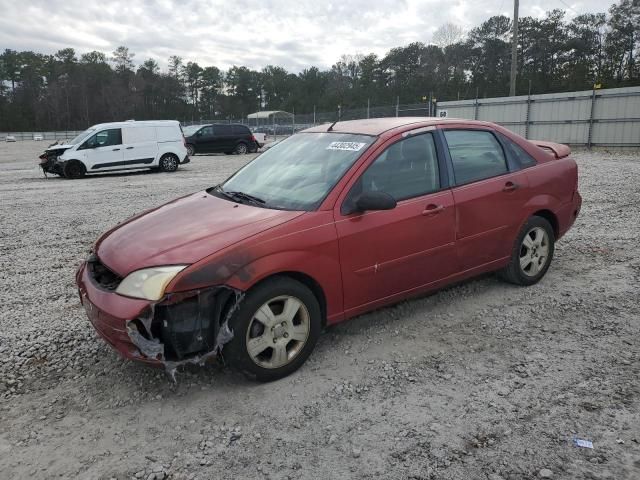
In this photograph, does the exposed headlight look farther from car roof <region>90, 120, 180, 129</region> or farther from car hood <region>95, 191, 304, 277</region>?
car roof <region>90, 120, 180, 129</region>

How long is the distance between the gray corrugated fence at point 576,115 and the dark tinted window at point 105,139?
17.6 meters

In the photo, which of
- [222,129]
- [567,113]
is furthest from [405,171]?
[222,129]

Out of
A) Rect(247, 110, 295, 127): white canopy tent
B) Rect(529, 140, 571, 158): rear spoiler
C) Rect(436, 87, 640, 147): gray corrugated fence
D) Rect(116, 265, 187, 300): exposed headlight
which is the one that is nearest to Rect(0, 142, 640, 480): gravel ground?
Rect(116, 265, 187, 300): exposed headlight

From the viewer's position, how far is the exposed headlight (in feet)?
A: 9.73

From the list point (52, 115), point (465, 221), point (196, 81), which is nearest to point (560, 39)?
point (465, 221)

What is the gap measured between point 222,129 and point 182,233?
23528mm

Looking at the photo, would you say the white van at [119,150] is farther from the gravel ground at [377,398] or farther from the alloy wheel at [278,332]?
the alloy wheel at [278,332]

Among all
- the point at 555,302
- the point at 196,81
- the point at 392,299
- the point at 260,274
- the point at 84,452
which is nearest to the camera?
the point at 84,452

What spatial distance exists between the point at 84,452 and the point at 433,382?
2086 mm

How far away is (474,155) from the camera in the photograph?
448 cm

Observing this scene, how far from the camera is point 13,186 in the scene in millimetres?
14461

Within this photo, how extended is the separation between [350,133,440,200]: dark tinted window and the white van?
14870mm

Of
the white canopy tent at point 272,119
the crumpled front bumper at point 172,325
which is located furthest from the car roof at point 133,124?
the white canopy tent at point 272,119

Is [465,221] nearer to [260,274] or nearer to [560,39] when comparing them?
[260,274]
